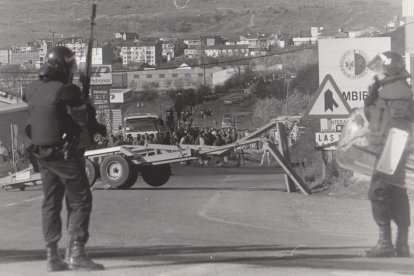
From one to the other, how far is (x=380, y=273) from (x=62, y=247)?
141 inches

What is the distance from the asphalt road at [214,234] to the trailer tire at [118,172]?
2.99 feet

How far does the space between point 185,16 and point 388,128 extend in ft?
55.5

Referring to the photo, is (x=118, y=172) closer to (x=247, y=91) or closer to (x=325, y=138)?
(x=325, y=138)

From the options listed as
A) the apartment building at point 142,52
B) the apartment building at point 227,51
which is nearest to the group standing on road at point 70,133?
the apartment building at point 142,52

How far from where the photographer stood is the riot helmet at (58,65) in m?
7.03

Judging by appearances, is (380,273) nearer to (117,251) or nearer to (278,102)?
(117,251)

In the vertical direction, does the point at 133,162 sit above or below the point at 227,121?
above

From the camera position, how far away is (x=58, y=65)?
703cm

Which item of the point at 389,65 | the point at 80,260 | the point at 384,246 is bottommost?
the point at 384,246

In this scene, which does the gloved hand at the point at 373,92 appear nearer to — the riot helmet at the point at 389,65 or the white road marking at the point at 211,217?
the riot helmet at the point at 389,65

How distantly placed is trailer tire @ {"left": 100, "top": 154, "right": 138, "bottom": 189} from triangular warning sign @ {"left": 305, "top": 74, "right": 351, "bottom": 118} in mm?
5416

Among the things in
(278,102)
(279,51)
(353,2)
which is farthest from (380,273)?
(278,102)

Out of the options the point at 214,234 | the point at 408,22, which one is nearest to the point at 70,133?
the point at 214,234

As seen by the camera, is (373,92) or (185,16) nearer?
(373,92)
